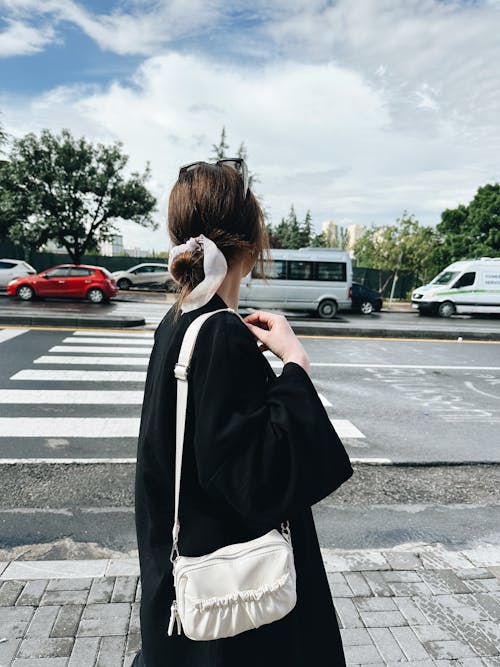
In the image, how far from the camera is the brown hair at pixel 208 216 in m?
1.26

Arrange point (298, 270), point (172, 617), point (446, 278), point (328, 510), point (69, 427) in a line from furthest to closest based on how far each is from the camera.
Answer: point (446, 278) < point (298, 270) < point (69, 427) < point (328, 510) < point (172, 617)

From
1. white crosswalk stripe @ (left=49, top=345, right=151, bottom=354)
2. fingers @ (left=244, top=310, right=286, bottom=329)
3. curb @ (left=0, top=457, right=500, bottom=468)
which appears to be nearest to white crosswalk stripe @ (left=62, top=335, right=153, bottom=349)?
white crosswalk stripe @ (left=49, top=345, right=151, bottom=354)

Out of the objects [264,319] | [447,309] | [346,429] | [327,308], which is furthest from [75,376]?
[447,309]

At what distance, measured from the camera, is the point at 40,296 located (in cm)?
1931

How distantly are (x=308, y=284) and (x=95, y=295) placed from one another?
7.98 meters

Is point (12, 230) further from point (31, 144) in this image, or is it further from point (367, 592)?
point (367, 592)

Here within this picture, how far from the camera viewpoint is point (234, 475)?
1.08 meters

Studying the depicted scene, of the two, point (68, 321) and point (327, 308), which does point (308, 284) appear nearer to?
point (327, 308)

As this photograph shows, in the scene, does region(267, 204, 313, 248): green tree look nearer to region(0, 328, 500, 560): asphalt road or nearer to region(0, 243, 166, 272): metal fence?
region(0, 243, 166, 272): metal fence

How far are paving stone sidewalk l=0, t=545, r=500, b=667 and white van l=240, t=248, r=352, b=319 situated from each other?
50.8 feet

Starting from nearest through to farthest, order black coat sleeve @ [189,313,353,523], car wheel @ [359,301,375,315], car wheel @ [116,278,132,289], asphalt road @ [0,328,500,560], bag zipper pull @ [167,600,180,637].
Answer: black coat sleeve @ [189,313,353,523], bag zipper pull @ [167,600,180,637], asphalt road @ [0,328,500,560], car wheel @ [359,301,375,315], car wheel @ [116,278,132,289]

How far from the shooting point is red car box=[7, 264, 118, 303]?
19156 mm

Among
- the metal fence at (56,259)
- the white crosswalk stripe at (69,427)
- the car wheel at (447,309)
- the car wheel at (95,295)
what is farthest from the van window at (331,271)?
the metal fence at (56,259)

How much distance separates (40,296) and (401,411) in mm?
16206
